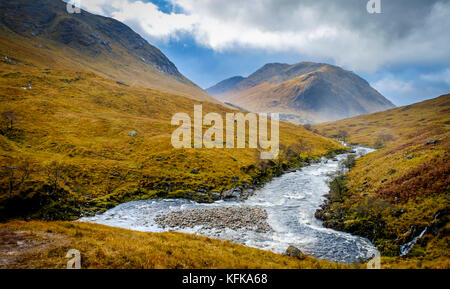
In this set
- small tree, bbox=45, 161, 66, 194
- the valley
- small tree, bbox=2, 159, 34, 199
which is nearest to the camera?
the valley

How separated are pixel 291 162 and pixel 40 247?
69.1 metres

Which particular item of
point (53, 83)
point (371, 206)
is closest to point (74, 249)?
point (371, 206)

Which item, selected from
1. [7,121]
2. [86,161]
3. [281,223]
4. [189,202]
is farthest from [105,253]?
[7,121]

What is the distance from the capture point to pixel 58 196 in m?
29.5

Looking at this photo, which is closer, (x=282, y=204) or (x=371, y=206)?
(x=371, y=206)

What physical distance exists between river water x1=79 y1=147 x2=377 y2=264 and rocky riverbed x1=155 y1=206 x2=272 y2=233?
102 cm

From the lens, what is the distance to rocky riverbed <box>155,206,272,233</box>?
2800 cm

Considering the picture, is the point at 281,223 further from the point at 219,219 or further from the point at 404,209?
the point at 404,209

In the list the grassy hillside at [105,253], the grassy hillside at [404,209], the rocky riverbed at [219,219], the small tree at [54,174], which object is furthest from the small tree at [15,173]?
the grassy hillside at [404,209]

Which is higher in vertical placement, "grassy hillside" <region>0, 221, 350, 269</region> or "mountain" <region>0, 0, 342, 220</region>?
"mountain" <region>0, 0, 342, 220</region>

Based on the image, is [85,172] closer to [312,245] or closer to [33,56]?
[312,245]

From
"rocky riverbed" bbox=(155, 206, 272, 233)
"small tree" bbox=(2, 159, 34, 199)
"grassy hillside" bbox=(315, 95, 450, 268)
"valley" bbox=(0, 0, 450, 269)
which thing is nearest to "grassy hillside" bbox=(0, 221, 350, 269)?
"valley" bbox=(0, 0, 450, 269)

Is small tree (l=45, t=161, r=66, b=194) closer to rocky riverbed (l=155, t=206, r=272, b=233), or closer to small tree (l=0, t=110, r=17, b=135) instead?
rocky riverbed (l=155, t=206, r=272, b=233)

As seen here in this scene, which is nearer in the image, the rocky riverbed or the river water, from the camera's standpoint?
the river water
